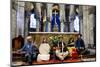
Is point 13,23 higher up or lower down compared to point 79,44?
higher up

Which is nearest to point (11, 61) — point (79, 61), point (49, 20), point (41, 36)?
point (41, 36)

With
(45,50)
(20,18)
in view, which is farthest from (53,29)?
(20,18)

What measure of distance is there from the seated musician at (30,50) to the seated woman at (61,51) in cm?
21

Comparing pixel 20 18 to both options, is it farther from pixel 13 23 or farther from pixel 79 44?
pixel 79 44

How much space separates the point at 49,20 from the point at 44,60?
36cm

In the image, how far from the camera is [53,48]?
168 cm

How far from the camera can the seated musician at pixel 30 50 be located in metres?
1.59

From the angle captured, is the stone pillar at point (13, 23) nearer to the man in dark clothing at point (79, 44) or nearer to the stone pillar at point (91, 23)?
the man in dark clothing at point (79, 44)

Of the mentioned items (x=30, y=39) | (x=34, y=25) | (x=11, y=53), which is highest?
(x=34, y=25)

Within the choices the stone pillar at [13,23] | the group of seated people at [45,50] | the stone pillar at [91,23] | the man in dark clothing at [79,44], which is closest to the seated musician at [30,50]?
the group of seated people at [45,50]

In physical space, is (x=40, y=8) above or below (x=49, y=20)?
above

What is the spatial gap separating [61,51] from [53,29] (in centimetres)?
21

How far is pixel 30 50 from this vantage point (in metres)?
1.61

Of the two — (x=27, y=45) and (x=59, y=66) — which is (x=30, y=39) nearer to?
(x=27, y=45)
